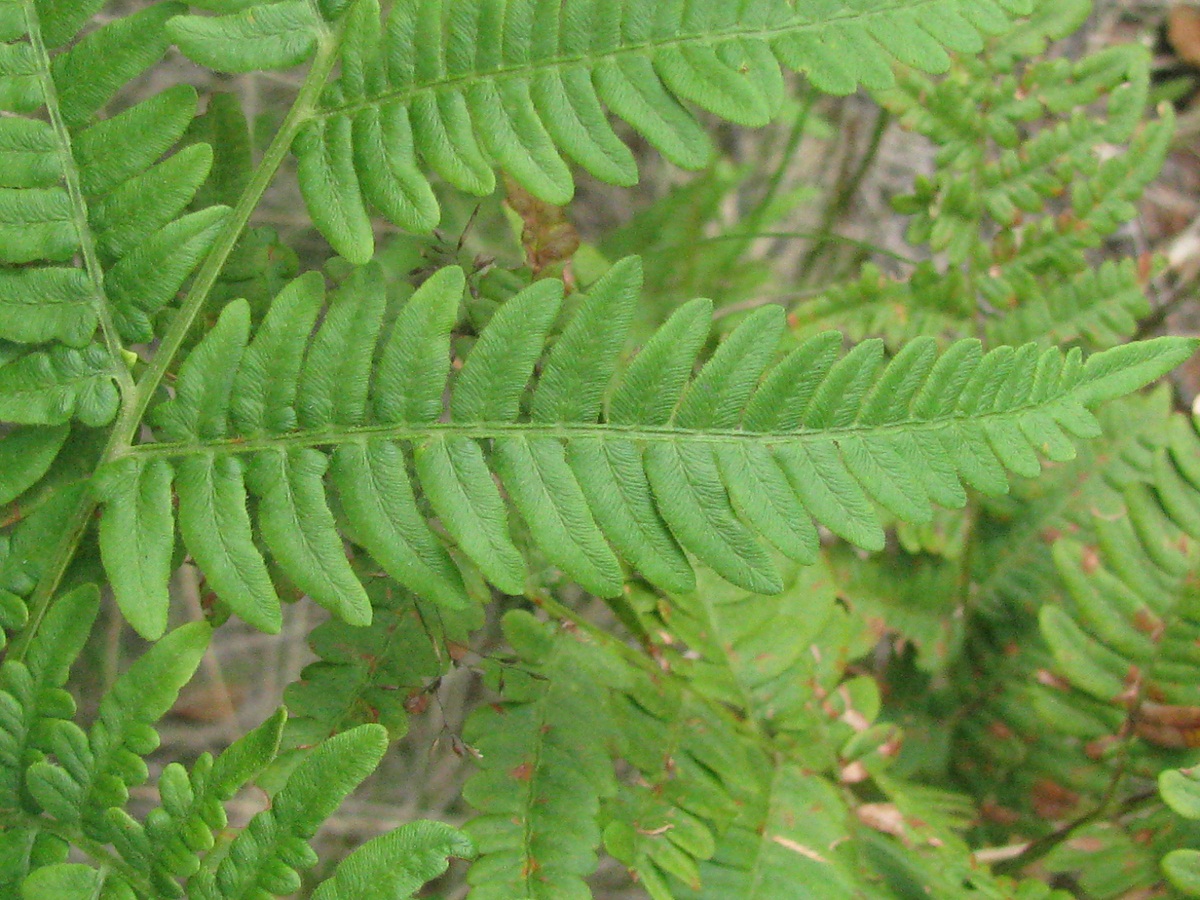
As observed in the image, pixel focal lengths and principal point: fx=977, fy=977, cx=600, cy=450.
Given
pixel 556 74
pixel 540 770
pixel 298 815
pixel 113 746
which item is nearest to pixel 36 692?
pixel 113 746

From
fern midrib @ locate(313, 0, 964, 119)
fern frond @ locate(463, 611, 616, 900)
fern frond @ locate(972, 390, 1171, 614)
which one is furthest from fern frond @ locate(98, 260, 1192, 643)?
fern frond @ locate(972, 390, 1171, 614)

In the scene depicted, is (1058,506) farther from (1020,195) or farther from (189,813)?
(189,813)

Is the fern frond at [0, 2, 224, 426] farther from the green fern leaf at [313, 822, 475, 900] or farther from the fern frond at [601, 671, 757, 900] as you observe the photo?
the fern frond at [601, 671, 757, 900]

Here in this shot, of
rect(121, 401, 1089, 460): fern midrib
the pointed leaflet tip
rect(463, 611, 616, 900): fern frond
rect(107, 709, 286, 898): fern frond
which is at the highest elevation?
the pointed leaflet tip

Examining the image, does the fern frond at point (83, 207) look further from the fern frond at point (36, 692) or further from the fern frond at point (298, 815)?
the fern frond at point (298, 815)

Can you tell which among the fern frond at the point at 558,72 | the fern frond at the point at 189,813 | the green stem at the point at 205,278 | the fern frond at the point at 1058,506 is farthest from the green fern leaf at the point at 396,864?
the fern frond at the point at 1058,506

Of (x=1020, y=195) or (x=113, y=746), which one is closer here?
(x=113, y=746)
